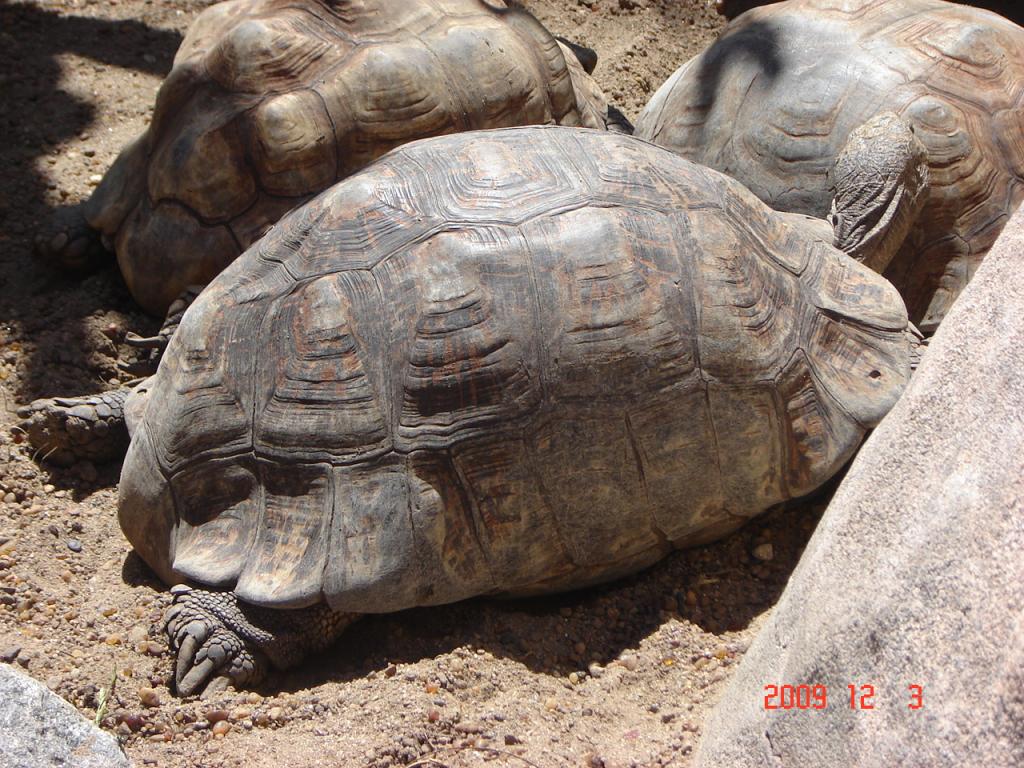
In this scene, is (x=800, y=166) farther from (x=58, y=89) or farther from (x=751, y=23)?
(x=58, y=89)

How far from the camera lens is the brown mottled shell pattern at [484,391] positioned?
298 centimetres

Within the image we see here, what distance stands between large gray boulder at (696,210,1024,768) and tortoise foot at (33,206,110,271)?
3.97 meters

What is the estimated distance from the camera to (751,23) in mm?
4844

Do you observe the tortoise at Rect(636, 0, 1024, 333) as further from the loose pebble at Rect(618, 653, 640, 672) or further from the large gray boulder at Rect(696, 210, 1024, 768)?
the large gray boulder at Rect(696, 210, 1024, 768)

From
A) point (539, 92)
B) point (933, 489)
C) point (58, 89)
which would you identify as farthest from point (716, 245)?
point (58, 89)

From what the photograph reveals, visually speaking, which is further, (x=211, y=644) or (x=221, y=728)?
(x=211, y=644)

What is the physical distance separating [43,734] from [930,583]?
1705mm

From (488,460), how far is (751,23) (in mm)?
2901

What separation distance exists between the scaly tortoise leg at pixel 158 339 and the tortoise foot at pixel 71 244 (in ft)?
2.04

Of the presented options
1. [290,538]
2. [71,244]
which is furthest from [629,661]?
[71,244]

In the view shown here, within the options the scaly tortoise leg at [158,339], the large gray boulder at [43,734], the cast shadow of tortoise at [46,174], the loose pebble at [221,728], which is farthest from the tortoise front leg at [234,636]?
the cast shadow of tortoise at [46,174]

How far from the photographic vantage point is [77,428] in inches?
150

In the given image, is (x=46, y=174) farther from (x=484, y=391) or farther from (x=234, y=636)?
(x=484, y=391)

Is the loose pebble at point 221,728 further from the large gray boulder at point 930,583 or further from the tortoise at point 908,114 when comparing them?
the tortoise at point 908,114
